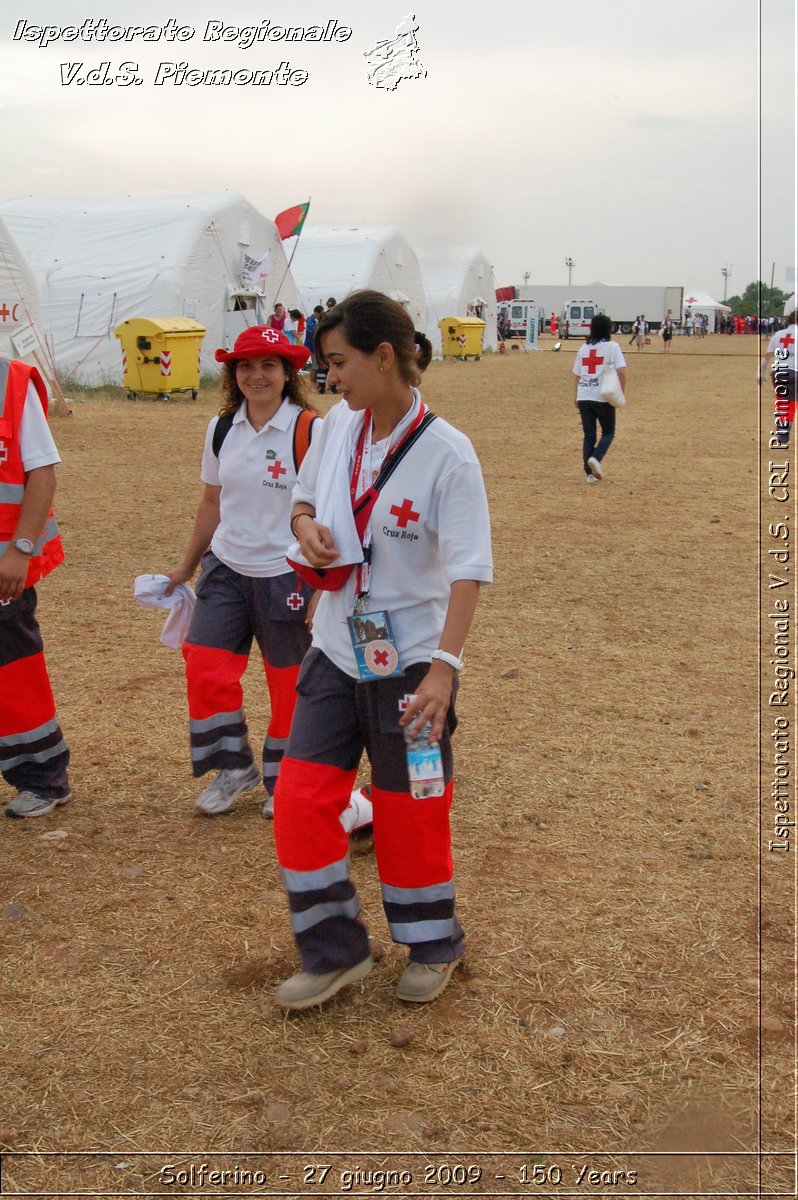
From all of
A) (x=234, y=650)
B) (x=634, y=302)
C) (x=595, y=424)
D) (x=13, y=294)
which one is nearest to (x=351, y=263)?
(x=13, y=294)

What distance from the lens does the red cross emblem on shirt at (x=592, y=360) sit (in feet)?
38.4

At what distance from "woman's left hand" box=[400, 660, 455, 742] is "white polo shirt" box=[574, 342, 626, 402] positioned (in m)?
9.33

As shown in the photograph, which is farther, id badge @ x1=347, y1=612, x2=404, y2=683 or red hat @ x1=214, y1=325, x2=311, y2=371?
red hat @ x1=214, y1=325, x2=311, y2=371

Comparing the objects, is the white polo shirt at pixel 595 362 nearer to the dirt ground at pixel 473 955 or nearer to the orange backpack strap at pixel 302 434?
the dirt ground at pixel 473 955

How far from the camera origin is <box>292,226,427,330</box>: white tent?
113 feet

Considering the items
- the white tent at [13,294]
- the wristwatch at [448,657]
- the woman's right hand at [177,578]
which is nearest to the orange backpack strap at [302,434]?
the woman's right hand at [177,578]

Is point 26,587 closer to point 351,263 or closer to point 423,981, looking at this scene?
point 423,981

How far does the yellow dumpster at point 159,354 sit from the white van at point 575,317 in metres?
47.7

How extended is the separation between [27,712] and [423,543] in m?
2.01

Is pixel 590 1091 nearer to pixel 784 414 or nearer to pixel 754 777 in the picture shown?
pixel 754 777

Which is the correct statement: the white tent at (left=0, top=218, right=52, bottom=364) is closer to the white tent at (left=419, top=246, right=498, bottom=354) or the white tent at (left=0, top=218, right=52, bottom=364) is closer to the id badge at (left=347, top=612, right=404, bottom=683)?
the id badge at (left=347, top=612, right=404, bottom=683)

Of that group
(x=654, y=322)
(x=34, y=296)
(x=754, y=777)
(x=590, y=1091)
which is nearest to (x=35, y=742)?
(x=590, y=1091)

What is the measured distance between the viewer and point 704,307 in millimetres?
79438

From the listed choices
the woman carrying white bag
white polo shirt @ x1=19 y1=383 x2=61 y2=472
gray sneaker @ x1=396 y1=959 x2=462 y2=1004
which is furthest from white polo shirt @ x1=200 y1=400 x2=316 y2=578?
the woman carrying white bag
